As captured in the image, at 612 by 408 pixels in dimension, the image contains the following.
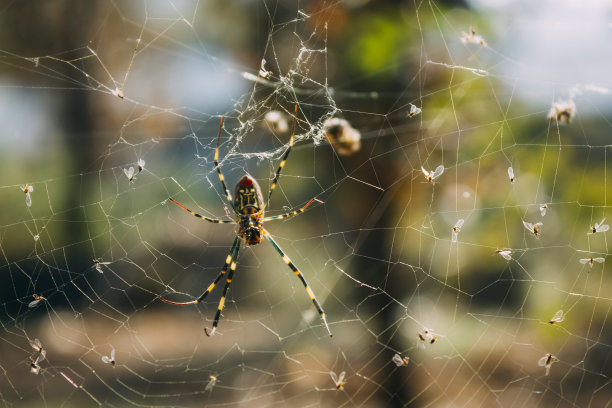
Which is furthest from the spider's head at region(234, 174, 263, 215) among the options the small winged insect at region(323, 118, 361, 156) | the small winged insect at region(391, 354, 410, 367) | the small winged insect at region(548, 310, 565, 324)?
the small winged insect at region(548, 310, 565, 324)

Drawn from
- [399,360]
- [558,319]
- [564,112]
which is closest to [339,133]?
[564,112]

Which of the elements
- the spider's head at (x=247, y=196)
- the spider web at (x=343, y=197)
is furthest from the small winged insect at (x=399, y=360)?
the spider's head at (x=247, y=196)

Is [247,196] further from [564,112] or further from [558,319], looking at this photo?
[558,319]

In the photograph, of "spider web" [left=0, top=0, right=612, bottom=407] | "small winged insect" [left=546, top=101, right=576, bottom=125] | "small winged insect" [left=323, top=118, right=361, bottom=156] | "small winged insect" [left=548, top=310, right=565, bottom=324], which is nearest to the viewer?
"small winged insect" [left=546, top=101, right=576, bottom=125]

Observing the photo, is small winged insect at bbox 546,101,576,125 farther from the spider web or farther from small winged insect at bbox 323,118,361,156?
small winged insect at bbox 323,118,361,156

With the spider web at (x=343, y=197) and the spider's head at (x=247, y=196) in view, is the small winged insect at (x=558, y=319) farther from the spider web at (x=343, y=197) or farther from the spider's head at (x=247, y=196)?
the spider's head at (x=247, y=196)

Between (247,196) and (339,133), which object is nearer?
(247,196)

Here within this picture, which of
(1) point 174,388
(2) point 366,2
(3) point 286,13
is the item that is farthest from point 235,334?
(2) point 366,2
